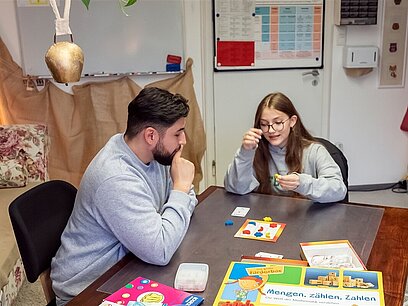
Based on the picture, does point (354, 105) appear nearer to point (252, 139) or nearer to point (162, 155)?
point (252, 139)

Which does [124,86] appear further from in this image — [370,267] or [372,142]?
[370,267]

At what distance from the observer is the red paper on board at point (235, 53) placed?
3.63 metres

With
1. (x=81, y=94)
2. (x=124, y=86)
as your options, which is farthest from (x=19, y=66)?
(x=124, y=86)

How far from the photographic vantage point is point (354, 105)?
3.86 m

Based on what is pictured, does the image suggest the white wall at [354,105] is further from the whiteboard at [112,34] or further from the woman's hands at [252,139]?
the woman's hands at [252,139]

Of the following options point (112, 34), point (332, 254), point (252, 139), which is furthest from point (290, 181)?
point (112, 34)

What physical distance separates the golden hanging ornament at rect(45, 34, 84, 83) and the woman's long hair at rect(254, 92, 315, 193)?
1021mm

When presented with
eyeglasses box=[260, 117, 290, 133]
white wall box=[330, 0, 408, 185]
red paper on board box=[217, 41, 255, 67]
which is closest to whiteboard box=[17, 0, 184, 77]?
red paper on board box=[217, 41, 255, 67]

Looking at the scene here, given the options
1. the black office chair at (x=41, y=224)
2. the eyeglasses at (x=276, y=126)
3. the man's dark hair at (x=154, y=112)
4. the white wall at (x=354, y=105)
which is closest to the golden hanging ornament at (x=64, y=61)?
the man's dark hair at (x=154, y=112)

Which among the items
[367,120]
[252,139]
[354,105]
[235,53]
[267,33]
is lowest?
[367,120]

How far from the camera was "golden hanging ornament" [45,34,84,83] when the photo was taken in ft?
4.01

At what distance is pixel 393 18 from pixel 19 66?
2.85 meters

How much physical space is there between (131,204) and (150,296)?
0.96 feet

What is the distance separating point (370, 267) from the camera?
4.32 ft
